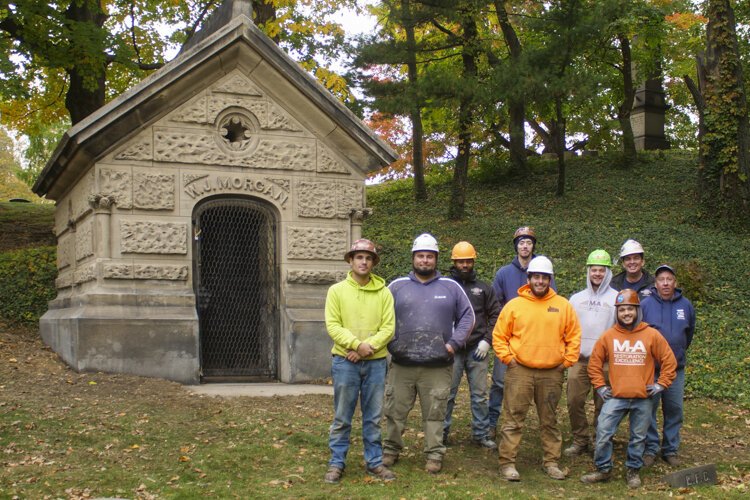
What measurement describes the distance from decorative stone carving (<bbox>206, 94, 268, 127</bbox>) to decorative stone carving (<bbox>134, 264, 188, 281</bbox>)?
1998 mm

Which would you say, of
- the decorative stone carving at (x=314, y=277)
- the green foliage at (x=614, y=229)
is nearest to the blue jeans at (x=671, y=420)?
the green foliage at (x=614, y=229)

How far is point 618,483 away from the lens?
22.9 ft

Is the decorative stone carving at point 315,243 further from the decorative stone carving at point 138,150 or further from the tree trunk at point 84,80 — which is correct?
the tree trunk at point 84,80

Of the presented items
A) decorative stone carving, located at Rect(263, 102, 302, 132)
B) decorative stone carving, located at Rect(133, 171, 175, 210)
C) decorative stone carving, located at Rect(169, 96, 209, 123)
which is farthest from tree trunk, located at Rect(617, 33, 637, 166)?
decorative stone carving, located at Rect(133, 171, 175, 210)

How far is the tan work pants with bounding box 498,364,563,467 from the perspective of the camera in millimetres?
6945

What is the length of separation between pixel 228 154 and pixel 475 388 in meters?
4.91

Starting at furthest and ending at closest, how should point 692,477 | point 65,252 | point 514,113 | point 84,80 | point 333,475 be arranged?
point 514,113
point 84,80
point 65,252
point 692,477
point 333,475

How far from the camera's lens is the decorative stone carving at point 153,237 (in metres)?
10.3

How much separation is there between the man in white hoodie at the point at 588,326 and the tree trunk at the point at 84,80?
39.9 feet

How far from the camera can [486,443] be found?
7.83 m

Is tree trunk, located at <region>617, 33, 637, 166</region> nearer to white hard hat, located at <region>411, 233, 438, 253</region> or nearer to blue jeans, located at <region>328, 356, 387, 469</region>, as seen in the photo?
white hard hat, located at <region>411, 233, 438, 253</region>

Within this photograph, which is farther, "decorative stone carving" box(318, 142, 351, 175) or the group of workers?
"decorative stone carving" box(318, 142, 351, 175)

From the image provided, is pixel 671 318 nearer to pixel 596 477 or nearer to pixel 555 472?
pixel 596 477

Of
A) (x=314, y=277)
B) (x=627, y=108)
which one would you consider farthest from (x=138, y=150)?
(x=627, y=108)
